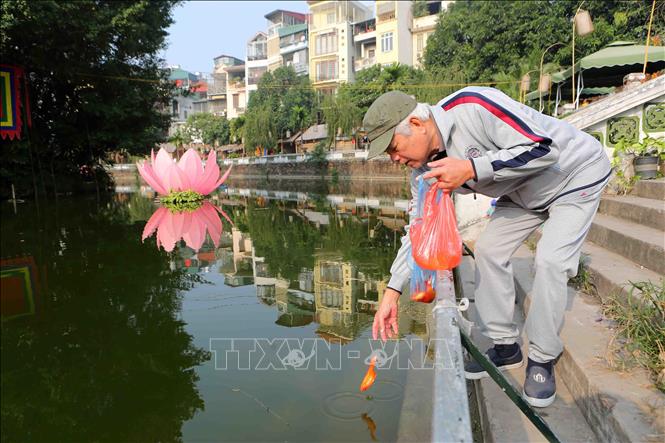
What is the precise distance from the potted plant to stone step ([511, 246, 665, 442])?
3075mm

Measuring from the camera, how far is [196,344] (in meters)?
2.47

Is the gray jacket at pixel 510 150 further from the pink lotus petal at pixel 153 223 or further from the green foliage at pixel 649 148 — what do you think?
the pink lotus petal at pixel 153 223

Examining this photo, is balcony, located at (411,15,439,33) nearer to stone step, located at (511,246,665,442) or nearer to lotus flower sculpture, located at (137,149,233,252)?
lotus flower sculpture, located at (137,149,233,252)

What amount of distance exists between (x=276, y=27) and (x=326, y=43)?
9.83 m

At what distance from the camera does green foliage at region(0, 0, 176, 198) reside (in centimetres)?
1054

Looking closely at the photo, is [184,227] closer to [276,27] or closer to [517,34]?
[517,34]

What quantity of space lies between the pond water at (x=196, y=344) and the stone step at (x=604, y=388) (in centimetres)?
62

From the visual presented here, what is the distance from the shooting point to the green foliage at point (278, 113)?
31156 mm

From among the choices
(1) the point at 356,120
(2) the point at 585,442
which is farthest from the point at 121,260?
(1) the point at 356,120

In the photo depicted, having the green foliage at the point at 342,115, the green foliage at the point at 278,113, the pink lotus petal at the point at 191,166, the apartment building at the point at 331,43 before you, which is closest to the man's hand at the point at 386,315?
the pink lotus petal at the point at 191,166

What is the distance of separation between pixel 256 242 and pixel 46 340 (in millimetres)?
3143

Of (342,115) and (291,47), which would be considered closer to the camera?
(342,115)

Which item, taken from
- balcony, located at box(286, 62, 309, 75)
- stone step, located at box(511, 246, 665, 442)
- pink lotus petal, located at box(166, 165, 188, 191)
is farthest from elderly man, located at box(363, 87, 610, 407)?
balcony, located at box(286, 62, 309, 75)

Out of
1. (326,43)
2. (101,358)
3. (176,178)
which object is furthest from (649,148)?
(326,43)
